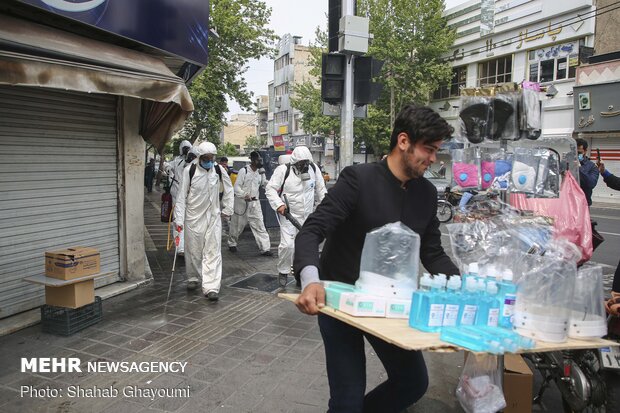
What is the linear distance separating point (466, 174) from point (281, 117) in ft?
179

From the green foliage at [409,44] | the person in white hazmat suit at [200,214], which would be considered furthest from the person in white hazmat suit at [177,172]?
the green foliage at [409,44]

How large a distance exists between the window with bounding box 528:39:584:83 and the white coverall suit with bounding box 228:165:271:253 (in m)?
18.8

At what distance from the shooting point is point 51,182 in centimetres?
522

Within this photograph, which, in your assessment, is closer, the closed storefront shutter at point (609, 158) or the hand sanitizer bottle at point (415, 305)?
the hand sanitizer bottle at point (415, 305)

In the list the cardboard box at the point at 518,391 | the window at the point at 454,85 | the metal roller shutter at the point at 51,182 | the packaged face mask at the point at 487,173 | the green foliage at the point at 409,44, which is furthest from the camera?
the window at the point at 454,85

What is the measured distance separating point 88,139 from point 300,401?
418 centimetres

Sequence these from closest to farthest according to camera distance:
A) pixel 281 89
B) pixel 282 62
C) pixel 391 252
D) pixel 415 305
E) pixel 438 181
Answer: pixel 415 305 → pixel 391 252 → pixel 438 181 → pixel 282 62 → pixel 281 89

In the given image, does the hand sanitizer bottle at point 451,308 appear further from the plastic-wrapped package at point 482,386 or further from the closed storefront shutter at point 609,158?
the closed storefront shutter at point 609,158

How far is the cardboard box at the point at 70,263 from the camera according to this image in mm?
4449

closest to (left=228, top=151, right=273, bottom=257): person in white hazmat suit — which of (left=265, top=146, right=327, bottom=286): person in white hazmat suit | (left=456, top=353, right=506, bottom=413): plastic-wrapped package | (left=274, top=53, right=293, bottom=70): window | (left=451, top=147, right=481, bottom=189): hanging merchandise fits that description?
(left=265, top=146, right=327, bottom=286): person in white hazmat suit

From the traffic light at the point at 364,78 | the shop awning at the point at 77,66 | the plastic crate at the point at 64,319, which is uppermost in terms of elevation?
the traffic light at the point at 364,78

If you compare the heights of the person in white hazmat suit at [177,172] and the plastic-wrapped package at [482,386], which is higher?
the person in white hazmat suit at [177,172]

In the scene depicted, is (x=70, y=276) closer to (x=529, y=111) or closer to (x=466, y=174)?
(x=466, y=174)

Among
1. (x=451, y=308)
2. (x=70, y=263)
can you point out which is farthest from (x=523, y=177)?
(x=70, y=263)
